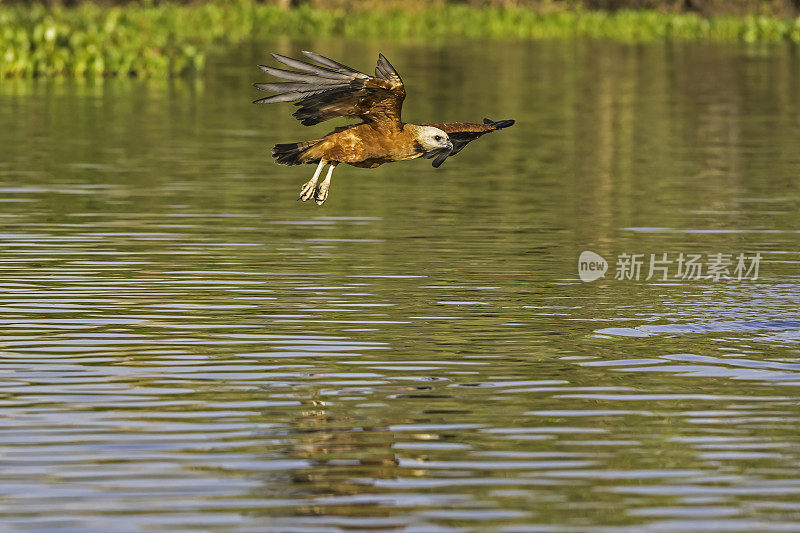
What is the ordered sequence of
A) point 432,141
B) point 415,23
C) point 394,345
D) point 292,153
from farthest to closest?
1. point 415,23
2. point 394,345
3. point 292,153
4. point 432,141

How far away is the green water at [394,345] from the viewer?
8.98 meters

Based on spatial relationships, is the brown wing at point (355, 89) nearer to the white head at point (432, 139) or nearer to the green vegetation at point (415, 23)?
the white head at point (432, 139)

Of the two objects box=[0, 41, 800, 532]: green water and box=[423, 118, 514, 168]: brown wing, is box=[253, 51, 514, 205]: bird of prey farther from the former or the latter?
box=[0, 41, 800, 532]: green water

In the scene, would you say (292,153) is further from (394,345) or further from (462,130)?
(394,345)

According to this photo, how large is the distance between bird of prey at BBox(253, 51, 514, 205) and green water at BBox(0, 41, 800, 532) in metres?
1.41

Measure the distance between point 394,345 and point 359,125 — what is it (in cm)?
165

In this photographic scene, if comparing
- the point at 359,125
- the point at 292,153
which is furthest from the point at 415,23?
the point at 292,153

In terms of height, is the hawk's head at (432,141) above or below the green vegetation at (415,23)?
above

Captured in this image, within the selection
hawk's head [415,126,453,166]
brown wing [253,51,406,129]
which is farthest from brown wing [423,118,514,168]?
brown wing [253,51,406,129]

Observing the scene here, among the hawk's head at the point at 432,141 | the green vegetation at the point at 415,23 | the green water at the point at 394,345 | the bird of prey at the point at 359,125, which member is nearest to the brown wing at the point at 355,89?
the bird of prey at the point at 359,125

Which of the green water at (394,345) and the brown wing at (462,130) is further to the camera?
the brown wing at (462,130)

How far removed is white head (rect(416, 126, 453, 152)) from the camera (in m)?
12.0

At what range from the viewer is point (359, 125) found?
1267 cm

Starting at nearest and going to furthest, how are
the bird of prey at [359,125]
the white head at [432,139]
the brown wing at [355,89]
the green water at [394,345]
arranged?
the green water at [394,345]
the white head at [432,139]
the bird of prey at [359,125]
the brown wing at [355,89]
